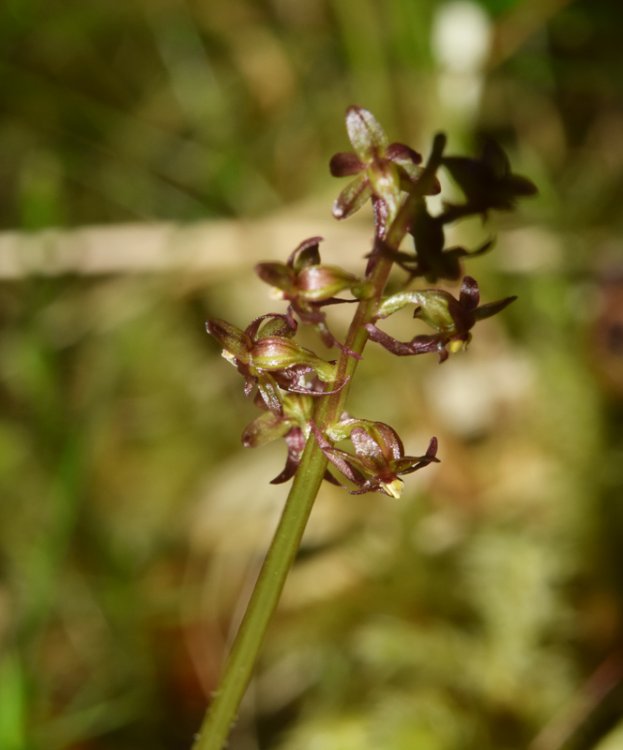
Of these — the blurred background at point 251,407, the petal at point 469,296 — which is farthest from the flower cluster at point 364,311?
the blurred background at point 251,407

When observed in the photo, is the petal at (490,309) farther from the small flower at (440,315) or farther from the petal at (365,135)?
the petal at (365,135)

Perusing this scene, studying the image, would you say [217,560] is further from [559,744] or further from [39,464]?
[559,744]

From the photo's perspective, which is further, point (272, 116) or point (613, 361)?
point (272, 116)

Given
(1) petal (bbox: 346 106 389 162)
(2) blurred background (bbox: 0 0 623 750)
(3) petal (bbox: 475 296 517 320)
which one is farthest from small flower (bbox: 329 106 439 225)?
(2) blurred background (bbox: 0 0 623 750)

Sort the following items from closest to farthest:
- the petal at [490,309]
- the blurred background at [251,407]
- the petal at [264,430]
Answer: the petal at [490,309] → the petal at [264,430] → the blurred background at [251,407]

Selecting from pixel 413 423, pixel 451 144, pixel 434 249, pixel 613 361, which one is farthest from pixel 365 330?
pixel 451 144

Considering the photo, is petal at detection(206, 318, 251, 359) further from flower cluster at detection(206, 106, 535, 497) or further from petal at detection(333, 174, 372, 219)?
petal at detection(333, 174, 372, 219)
